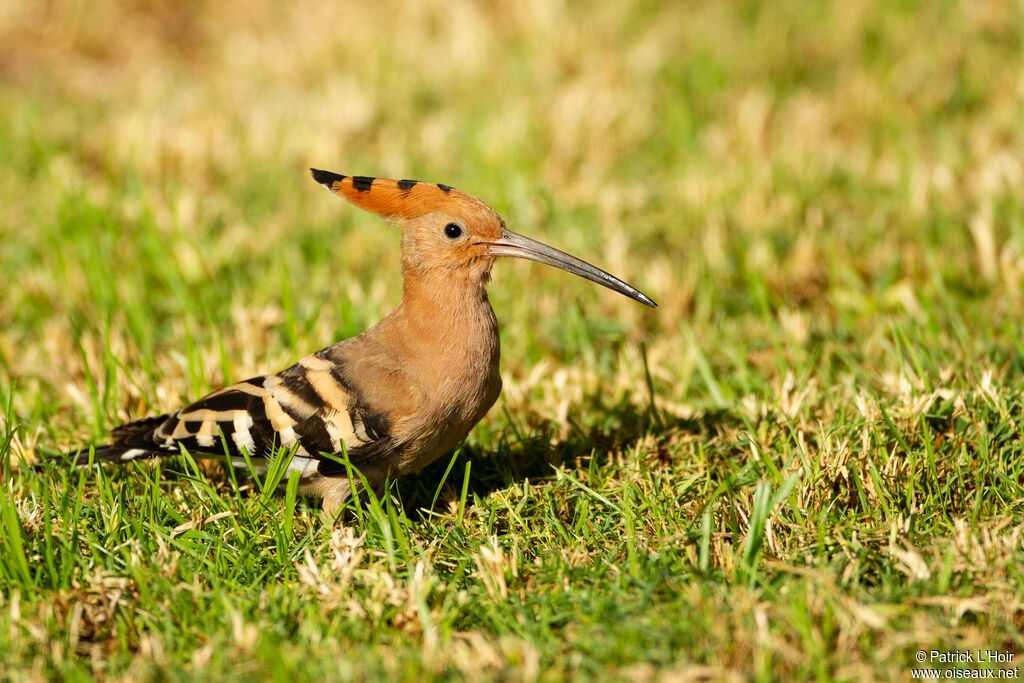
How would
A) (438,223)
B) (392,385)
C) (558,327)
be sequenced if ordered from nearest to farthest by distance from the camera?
(392,385) < (438,223) < (558,327)

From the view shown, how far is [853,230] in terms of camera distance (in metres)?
4.57

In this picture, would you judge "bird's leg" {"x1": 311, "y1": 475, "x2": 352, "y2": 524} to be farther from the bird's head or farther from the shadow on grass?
the bird's head

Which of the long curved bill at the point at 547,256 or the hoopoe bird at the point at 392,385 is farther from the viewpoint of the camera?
the long curved bill at the point at 547,256

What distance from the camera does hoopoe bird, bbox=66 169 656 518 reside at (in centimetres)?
269

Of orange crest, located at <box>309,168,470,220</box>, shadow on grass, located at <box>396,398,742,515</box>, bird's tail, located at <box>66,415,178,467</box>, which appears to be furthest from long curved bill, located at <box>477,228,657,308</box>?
bird's tail, located at <box>66,415,178,467</box>

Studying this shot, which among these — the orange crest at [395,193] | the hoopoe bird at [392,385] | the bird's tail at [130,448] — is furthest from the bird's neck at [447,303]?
the bird's tail at [130,448]

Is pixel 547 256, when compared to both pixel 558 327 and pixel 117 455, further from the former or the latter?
pixel 117 455

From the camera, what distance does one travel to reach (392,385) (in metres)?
2.72

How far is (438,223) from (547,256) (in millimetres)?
322

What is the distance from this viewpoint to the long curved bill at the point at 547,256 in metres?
2.87

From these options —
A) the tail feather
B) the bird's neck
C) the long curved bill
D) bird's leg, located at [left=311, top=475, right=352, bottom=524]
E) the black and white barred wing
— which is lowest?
bird's leg, located at [left=311, top=475, right=352, bottom=524]

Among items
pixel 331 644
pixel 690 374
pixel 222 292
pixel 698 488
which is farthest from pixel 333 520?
pixel 222 292

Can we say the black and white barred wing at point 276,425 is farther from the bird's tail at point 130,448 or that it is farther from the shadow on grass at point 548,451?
the shadow on grass at point 548,451

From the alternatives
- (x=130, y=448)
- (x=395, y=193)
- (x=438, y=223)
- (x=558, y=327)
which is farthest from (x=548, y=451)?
(x=130, y=448)
